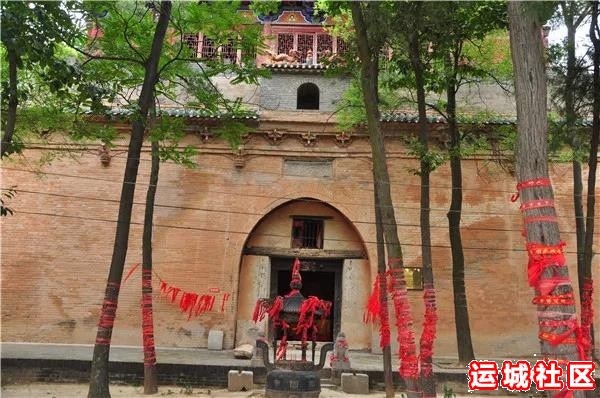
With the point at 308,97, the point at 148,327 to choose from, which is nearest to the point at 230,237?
the point at 308,97

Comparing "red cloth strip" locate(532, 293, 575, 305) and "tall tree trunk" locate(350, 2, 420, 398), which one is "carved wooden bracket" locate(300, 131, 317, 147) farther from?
"red cloth strip" locate(532, 293, 575, 305)

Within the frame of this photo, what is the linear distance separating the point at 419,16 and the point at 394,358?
27.8 feet

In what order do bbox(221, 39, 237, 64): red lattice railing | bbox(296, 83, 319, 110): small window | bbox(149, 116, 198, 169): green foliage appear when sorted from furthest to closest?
1. bbox(296, 83, 319, 110): small window
2. bbox(221, 39, 237, 64): red lattice railing
3. bbox(149, 116, 198, 169): green foliage

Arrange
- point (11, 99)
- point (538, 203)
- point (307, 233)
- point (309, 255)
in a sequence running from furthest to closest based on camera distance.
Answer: point (307, 233) → point (309, 255) → point (11, 99) → point (538, 203)

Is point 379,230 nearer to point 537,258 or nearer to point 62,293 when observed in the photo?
point 537,258

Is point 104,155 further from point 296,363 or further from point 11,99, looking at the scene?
point 296,363

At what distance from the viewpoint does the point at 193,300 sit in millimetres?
14242

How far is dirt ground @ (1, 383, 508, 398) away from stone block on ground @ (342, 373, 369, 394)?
12cm

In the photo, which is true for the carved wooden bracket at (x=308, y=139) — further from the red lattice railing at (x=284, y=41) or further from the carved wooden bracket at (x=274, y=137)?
the red lattice railing at (x=284, y=41)

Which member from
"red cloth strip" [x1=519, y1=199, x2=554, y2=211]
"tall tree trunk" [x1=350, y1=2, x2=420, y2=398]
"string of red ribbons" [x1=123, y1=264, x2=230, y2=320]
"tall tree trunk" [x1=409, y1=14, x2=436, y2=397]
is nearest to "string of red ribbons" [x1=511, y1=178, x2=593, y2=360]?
"red cloth strip" [x1=519, y1=199, x2=554, y2=211]

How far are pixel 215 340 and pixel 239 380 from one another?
12.6 ft

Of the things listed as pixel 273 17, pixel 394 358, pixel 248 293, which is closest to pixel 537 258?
pixel 394 358

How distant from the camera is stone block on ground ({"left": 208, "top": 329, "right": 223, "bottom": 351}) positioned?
13.8 metres

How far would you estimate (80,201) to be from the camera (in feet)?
48.2
